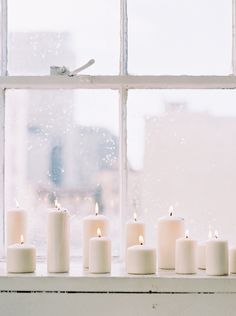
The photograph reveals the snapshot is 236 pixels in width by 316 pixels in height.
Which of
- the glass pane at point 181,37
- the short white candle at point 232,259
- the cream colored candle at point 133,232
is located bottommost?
the short white candle at point 232,259

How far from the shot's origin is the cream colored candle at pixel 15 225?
2.03 m

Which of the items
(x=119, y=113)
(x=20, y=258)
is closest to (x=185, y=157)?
(x=119, y=113)

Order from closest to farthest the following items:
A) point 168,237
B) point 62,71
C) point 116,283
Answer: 1. point 116,283
2. point 168,237
3. point 62,71

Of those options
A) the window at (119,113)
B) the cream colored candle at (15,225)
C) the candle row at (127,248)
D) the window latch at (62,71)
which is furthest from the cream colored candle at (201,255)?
the window latch at (62,71)

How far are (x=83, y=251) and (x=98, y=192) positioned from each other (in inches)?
7.8

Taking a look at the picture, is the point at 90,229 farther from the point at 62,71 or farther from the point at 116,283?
the point at 62,71

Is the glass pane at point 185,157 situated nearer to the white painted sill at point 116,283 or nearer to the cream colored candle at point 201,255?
the cream colored candle at point 201,255

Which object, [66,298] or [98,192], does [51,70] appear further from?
[66,298]

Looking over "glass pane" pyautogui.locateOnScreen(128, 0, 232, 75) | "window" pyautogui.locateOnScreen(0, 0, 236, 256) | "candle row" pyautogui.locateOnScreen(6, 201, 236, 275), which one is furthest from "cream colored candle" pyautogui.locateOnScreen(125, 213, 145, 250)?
"glass pane" pyautogui.locateOnScreen(128, 0, 232, 75)

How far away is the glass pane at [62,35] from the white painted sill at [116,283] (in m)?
0.60

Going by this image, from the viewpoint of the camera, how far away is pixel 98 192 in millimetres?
2141

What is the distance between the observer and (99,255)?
1930 millimetres

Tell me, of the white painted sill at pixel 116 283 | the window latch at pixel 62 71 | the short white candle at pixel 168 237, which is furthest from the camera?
the window latch at pixel 62 71

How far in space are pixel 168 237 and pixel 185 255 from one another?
0.09m
